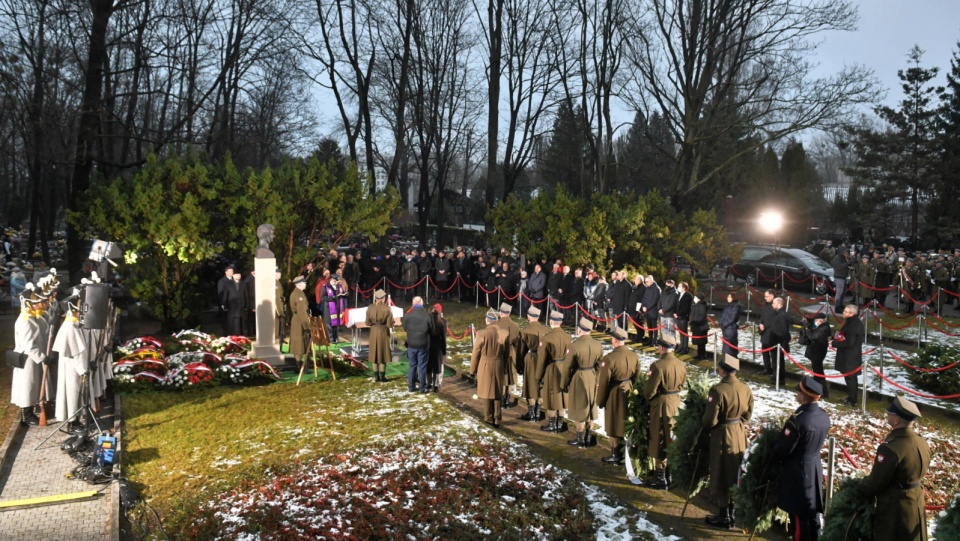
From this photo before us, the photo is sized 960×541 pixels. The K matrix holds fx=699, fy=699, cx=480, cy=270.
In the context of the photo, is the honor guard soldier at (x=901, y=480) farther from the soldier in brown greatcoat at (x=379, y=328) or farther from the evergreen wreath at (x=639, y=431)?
the soldier in brown greatcoat at (x=379, y=328)

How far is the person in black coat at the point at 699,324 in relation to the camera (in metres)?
14.3

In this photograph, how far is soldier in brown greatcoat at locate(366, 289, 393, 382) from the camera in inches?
499

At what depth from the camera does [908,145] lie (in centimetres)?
3403

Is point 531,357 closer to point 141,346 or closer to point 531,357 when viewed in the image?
point 531,357

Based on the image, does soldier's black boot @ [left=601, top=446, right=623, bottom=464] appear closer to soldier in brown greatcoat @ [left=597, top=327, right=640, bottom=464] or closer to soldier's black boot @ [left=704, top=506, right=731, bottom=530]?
soldier in brown greatcoat @ [left=597, top=327, right=640, bottom=464]

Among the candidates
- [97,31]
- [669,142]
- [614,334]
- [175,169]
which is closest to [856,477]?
[614,334]

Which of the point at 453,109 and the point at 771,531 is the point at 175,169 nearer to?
the point at 771,531

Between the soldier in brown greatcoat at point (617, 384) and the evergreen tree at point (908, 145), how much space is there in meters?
29.6

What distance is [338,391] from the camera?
1232cm

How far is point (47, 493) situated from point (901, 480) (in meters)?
8.43

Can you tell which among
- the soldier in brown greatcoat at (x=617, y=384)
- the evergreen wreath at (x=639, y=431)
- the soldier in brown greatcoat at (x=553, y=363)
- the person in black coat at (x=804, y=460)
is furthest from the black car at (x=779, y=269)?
the person in black coat at (x=804, y=460)

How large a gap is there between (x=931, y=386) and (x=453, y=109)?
24542 millimetres

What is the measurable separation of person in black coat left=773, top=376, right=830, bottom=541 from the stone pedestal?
1032 cm

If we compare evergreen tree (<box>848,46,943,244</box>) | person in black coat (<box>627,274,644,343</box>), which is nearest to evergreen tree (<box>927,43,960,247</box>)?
evergreen tree (<box>848,46,943,244</box>)
